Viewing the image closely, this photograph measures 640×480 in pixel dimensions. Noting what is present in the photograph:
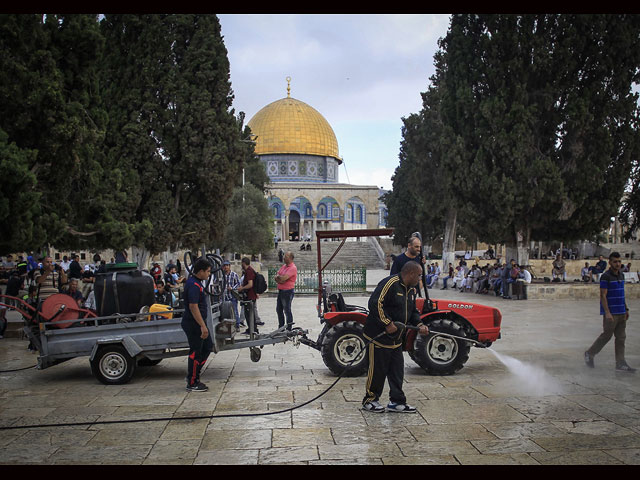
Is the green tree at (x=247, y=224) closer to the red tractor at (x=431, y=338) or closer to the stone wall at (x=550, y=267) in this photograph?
the stone wall at (x=550, y=267)

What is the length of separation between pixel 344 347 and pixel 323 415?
1.87 m

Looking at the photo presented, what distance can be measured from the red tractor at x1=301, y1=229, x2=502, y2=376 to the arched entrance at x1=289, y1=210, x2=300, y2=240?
60194 mm

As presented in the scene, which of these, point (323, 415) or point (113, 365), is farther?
point (113, 365)

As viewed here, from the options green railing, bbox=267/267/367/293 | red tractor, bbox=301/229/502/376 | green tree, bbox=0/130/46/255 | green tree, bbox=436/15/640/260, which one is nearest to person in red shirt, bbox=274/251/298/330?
red tractor, bbox=301/229/502/376

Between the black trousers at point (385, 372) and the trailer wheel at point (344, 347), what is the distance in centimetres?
157

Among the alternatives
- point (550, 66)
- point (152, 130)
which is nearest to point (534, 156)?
point (550, 66)

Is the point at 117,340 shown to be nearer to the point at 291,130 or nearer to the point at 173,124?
the point at 173,124

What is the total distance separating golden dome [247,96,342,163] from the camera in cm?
6706

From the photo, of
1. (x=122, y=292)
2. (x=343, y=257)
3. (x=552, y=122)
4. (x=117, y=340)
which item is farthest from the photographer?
(x=343, y=257)

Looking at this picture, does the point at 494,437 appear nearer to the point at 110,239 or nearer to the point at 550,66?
the point at 110,239

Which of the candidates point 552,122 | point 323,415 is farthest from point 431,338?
point 552,122

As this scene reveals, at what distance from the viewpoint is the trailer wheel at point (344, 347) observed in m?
7.23

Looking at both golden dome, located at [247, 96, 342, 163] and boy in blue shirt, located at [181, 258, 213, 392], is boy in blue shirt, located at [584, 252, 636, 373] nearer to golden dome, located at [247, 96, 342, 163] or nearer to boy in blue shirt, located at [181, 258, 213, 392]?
boy in blue shirt, located at [181, 258, 213, 392]

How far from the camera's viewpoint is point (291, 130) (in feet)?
221
